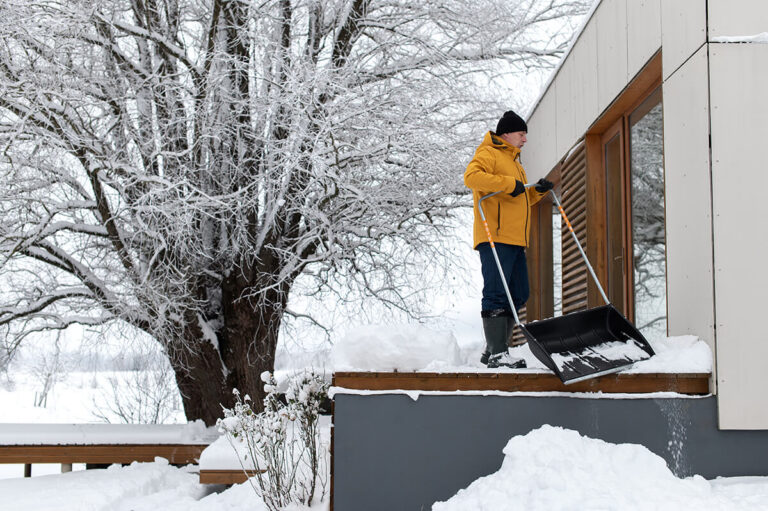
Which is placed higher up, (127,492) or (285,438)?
(285,438)

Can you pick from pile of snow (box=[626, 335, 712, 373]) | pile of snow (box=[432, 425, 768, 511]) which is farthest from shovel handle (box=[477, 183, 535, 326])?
pile of snow (box=[432, 425, 768, 511])

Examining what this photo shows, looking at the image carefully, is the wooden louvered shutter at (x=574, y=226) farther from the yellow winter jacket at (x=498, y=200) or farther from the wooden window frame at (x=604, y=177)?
the yellow winter jacket at (x=498, y=200)

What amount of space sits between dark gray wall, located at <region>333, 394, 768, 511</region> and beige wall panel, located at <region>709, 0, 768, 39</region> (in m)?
1.77

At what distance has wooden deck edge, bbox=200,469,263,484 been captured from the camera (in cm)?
568

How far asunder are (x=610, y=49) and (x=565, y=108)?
151cm

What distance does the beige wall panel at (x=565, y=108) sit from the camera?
6691mm

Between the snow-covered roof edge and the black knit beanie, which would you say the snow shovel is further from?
the snow-covered roof edge

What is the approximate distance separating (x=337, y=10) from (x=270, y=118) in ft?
5.70

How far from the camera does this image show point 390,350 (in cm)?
396

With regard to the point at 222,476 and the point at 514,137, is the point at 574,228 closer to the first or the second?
the point at 514,137

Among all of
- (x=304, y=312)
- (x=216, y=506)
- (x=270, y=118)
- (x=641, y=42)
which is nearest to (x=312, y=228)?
(x=270, y=118)

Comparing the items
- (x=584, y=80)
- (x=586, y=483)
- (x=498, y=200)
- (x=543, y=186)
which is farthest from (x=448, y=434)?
(x=584, y=80)

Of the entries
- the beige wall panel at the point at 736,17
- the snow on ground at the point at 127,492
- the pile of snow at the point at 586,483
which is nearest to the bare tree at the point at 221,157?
the snow on ground at the point at 127,492

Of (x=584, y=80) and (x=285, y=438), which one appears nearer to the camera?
(x=285, y=438)
